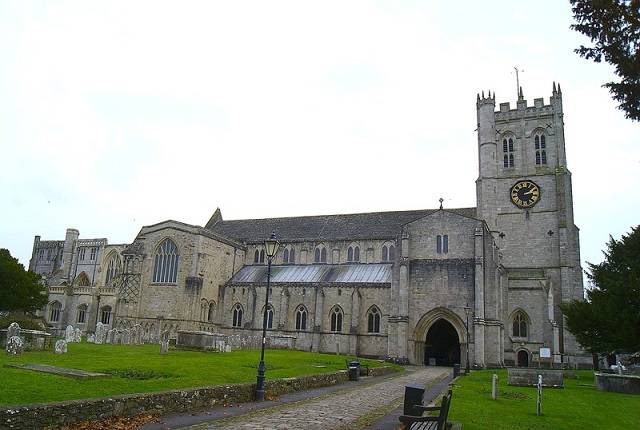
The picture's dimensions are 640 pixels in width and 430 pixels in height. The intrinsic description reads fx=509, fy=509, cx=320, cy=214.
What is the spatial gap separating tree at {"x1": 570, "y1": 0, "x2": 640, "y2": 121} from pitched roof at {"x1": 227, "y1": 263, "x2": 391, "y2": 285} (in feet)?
112

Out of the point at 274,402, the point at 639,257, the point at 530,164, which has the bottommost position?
the point at 274,402

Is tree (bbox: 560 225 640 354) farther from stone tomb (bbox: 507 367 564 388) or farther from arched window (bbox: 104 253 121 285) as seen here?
arched window (bbox: 104 253 121 285)

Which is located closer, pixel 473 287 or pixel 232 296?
pixel 473 287

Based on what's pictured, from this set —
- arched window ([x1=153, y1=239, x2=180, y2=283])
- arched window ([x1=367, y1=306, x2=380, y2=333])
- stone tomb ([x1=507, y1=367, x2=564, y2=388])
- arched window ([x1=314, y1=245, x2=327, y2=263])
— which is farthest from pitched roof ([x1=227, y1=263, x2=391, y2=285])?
stone tomb ([x1=507, y1=367, x2=564, y2=388])

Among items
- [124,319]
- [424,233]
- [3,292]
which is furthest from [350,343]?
[3,292]

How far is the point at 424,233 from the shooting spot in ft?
138

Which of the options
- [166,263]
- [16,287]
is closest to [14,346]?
[166,263]

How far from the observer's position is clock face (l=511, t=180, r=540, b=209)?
4675cm

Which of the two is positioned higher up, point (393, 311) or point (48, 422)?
point (393, 311)

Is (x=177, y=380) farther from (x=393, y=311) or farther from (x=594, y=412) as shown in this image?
(x=393, y=311)

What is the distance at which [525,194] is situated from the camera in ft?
155

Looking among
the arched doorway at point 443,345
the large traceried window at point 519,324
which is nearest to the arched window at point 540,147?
the large traceried window at point 519,324

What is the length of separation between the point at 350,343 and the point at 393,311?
5.49 m

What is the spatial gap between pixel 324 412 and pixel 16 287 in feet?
143
